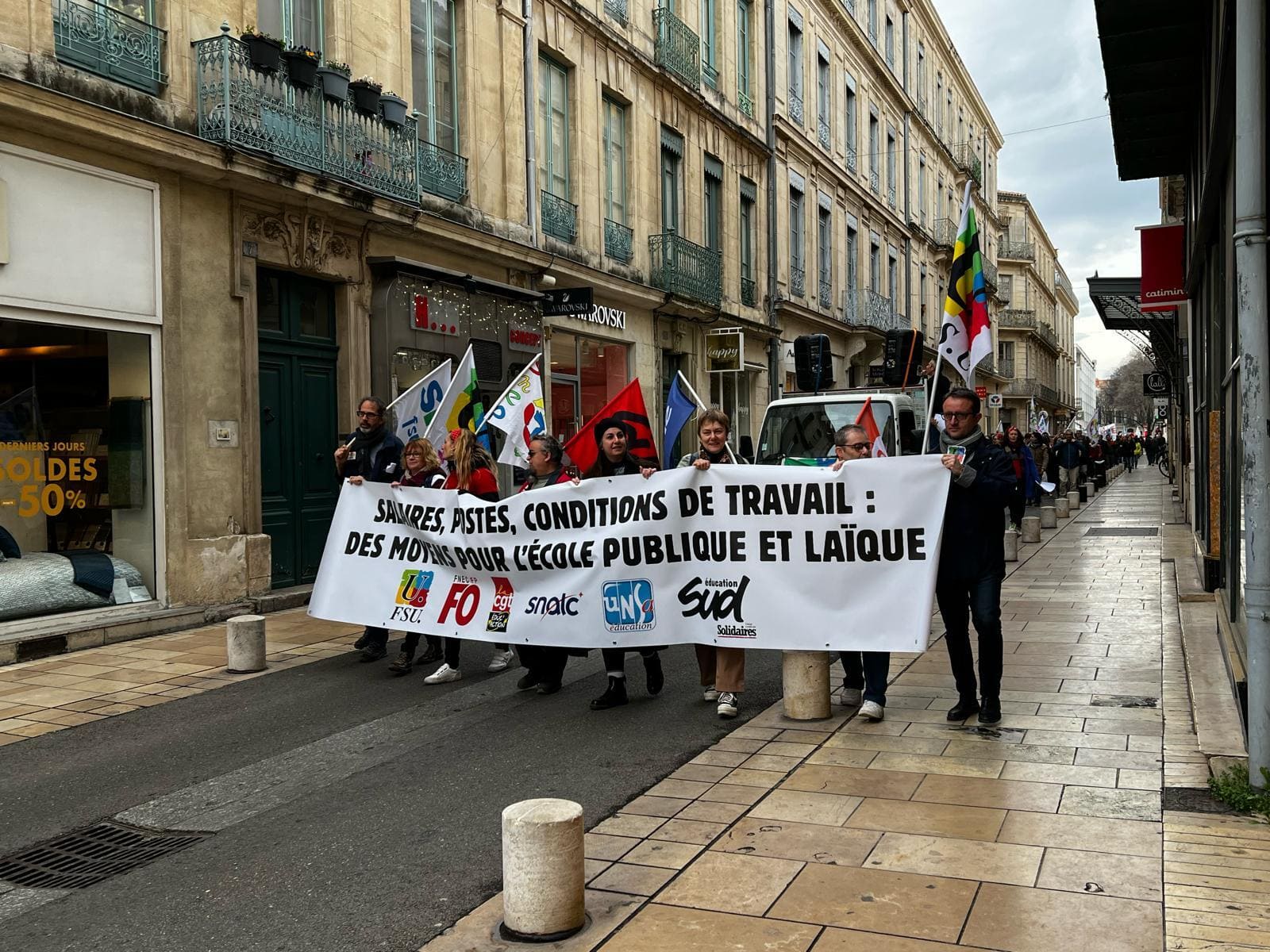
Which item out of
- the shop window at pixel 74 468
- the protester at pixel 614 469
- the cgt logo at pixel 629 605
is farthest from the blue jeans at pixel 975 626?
the shop window at pixel 74 468

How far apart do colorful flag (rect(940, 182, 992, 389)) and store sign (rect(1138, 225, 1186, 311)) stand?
7833 mm

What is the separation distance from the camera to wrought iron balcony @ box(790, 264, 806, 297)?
29266 mm

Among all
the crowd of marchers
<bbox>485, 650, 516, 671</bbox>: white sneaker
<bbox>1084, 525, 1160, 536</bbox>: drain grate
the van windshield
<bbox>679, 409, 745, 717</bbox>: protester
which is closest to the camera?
the crowd of marchers

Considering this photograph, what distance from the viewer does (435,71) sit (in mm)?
15898

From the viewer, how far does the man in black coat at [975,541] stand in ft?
20.6

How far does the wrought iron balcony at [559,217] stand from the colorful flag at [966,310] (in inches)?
453

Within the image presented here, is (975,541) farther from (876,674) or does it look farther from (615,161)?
(615,161)

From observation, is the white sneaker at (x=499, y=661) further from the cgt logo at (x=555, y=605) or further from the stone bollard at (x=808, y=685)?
the stone bollard at (x=808, y=685)

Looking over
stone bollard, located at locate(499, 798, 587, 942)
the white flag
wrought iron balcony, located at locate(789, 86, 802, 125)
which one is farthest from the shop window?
wrought iron balcony, located at locate(789, 86, 802, 125)

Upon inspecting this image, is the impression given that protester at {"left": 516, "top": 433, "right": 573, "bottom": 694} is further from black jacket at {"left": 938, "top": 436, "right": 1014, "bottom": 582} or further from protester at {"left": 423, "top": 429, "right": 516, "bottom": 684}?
black jacket at {"left": 938, "top": 436, "right": 1014, "bottom": 582}

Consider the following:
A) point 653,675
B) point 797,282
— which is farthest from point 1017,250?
point 653,675

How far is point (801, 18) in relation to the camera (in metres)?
29.7

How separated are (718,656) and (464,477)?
2333mm

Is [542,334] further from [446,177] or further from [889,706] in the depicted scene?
[889,706]
